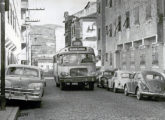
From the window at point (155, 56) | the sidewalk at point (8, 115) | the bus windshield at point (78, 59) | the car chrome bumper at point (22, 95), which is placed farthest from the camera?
the window at point (155, 56)

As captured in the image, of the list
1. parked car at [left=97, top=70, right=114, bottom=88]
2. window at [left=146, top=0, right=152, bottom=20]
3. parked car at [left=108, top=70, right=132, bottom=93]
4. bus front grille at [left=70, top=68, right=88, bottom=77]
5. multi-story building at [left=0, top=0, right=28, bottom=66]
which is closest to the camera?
parked car at [left=108, top=70, right=132, bottom=93]

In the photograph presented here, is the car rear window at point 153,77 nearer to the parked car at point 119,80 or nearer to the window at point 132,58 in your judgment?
the parked car at point 119,80

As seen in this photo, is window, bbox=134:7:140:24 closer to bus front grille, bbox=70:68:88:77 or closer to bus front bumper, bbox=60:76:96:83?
bus front grille, bbox=70:68:88:77

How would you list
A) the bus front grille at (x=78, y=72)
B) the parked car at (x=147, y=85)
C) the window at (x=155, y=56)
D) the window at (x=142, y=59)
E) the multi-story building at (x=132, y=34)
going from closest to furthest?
the parked car at (x=147, y=85) → the bus front grille at (x=78, y=72) → the multi-story building at (x=132, y=34) → the window at (x=155, y=56) → the window at (x=142, y=59)

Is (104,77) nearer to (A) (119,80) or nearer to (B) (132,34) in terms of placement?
(A) (119,80)

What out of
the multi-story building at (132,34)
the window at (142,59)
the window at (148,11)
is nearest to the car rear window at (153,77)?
the multi-story building at (132,34)

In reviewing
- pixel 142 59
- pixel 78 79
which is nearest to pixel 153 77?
pixel 78 79

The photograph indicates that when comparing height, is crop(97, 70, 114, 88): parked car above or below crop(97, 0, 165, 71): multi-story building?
below

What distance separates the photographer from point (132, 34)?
120 feet

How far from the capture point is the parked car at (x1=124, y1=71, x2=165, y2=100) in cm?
1928

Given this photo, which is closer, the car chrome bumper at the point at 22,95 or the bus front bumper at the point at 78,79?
the car chrome bumper at the point at 22,95

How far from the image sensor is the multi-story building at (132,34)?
98.3ft

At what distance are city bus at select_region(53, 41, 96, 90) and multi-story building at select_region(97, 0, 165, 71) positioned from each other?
5014mm

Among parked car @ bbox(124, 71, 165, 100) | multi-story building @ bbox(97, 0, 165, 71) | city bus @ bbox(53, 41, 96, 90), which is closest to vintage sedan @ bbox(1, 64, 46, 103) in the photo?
parked car @ bbox(124, 71, 165, 100)
